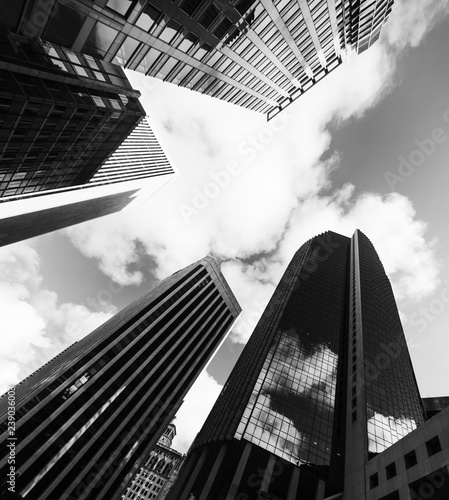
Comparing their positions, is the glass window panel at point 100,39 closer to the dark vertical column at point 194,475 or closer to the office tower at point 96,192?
the office tower at point 96,192

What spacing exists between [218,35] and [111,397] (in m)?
76.7

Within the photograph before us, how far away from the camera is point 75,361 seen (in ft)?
237

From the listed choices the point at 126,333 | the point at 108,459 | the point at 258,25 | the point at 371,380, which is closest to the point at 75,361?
the point at 126,333

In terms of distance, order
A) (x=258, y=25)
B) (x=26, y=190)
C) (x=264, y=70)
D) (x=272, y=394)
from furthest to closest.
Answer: (x=272, y=394) < (x=26, y=190) < (x=264, y=70) < (x=258, y=25)

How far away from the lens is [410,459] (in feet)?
115

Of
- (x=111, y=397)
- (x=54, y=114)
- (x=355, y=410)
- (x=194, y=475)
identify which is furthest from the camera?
(x=111, y=397)

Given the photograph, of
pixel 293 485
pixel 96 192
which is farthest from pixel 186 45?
pixel 293 485

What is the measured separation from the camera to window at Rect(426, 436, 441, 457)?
105 feet

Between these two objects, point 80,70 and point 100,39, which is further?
point 80,70

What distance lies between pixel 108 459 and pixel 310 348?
55.4 m

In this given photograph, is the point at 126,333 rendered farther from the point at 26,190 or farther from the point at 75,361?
the point at 26,190

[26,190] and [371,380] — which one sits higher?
[371,380]

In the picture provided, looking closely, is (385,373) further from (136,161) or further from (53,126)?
(136,161)

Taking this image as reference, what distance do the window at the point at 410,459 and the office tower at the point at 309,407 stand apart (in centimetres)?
1275
